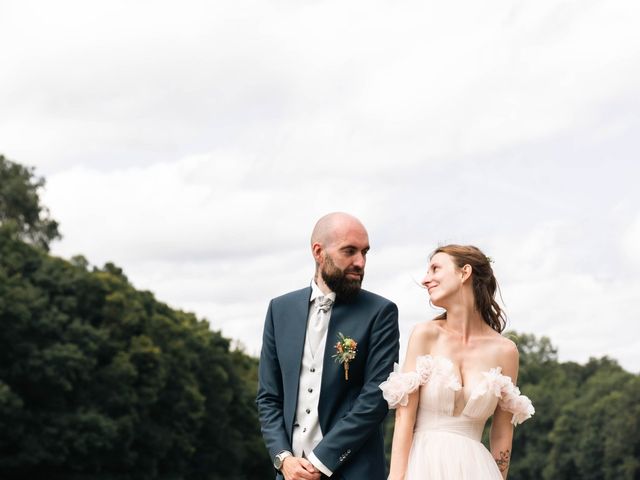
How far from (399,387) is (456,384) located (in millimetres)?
379

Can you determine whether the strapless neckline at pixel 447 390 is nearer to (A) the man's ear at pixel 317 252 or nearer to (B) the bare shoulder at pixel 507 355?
(B) the bare shoulder at pixel 507 355

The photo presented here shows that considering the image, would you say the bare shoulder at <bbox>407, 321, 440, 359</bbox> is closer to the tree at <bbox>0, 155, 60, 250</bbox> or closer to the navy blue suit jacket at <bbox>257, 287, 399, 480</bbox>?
the navy blue suit jacket at <bbox>257, 287, 399, 480</bbox>

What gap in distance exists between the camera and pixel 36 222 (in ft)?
262

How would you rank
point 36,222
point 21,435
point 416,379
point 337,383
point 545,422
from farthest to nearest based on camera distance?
1. point 545,422
2. point 36,222
3. point 21,435
4. point 337,383
5. point 416,379

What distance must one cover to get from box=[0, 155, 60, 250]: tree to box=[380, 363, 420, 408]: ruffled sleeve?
7162 cm

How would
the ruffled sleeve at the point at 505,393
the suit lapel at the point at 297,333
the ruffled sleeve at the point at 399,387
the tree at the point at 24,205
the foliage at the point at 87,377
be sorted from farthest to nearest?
the tree at the point at 24,205 → the foliage at the point at 87,377 → the suit lapel at the point at 297,333 → the ruffled sleeve at the point at 505,393 → the ruffled sleeve at the point at 399,387

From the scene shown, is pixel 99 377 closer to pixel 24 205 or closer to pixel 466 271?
pixel 24 205

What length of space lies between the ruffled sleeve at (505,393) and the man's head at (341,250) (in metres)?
1.10

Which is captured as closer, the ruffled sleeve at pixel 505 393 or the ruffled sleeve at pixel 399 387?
the ruffled sleeve at pixel 399 387

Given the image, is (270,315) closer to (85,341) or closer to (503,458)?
(503,458)

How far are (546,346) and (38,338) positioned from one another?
11087cm

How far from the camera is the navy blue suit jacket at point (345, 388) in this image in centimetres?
909

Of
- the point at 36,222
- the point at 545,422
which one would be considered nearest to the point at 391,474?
the point at 36,222

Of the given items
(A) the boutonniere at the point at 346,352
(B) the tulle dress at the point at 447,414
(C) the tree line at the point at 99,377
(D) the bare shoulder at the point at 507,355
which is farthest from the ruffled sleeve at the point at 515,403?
(C) the tree line at the point at 99,377
